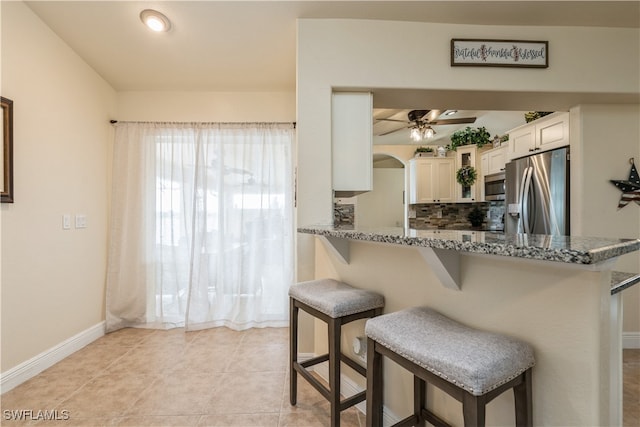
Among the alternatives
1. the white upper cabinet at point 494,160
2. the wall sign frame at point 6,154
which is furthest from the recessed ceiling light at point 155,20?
the white upper cabinet at point 494,160

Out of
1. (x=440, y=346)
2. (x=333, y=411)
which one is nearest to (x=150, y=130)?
(x=333, y=411)

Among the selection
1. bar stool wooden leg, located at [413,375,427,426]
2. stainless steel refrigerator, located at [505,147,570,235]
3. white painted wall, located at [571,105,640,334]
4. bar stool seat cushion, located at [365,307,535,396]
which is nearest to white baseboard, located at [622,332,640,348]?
white painted wall, located at [571,105,640,334]

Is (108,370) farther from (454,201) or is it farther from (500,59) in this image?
(454,201)

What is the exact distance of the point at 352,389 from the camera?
1573mm

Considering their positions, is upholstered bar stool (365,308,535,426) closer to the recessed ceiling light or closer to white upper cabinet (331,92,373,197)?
white upper cabinet (331,92,373,197)

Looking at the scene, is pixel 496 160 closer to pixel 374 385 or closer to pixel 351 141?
pixel 351 141

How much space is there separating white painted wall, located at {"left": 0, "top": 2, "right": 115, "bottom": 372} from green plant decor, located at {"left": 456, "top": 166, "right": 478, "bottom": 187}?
472cm

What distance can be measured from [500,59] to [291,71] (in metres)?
1.63

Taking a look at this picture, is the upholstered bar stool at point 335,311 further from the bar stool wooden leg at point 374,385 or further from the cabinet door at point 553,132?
the cabinet door at point 553,132

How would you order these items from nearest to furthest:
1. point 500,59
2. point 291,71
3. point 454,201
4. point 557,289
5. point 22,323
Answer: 1. point 557,289
2. point 22,323
3. point 500,59
4. point 291,71
5. point 454,201

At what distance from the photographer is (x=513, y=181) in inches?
112

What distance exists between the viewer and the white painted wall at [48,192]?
1.75 meters

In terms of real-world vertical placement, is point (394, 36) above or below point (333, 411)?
above

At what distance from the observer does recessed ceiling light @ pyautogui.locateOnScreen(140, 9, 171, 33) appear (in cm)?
179
